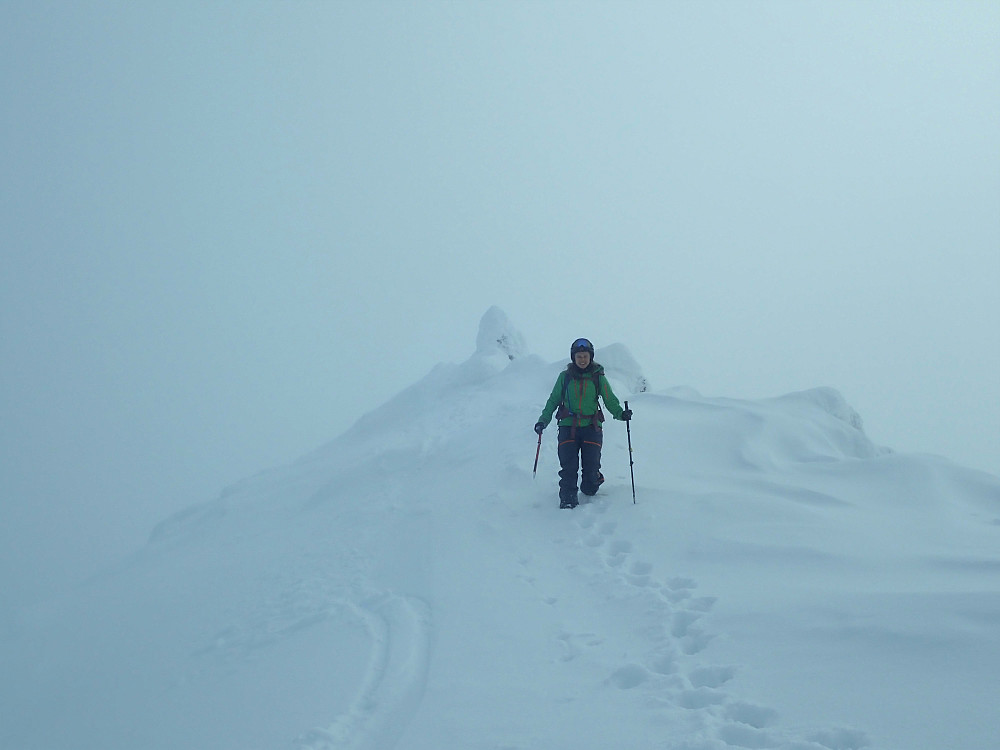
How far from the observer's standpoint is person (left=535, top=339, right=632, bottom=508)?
8.87 m

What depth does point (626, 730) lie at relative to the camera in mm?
4074

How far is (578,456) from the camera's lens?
8.99 meters

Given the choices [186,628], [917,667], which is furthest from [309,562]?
[917,667]

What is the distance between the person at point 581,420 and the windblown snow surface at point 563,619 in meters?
0.35

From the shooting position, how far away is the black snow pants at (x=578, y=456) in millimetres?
8867

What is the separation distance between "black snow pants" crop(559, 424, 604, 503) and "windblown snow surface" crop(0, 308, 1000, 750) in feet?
0.91

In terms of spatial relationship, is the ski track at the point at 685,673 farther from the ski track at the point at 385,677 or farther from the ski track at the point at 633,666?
the ski track at the point at 385,677

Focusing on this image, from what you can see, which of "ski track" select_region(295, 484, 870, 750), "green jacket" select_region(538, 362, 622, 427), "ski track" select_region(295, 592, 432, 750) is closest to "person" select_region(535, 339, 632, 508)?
"green jacket" select_region(538, 362, 622, 427)

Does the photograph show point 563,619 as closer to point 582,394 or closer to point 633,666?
point 633,666

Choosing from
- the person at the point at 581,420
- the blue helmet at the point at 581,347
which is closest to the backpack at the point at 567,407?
the person at the point at 581,420

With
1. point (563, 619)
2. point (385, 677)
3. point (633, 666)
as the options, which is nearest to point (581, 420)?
point (563, 619)

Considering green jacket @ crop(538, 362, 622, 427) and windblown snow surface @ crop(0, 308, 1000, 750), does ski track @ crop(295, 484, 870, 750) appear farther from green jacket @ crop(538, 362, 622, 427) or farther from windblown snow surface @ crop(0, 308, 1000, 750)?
green jacket @ crop(538, 362, 622, 427)

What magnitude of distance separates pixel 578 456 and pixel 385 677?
14.4 ft

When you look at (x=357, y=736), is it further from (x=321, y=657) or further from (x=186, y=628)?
(x=186, y=628)
